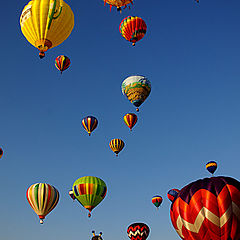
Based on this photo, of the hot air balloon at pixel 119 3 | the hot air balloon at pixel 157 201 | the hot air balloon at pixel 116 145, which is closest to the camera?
the hot air balloon at pixel 119 3

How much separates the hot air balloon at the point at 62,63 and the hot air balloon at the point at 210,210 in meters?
21.5

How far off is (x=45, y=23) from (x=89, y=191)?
15.3m

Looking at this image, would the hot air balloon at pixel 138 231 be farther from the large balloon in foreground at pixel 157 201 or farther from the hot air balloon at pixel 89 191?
the large balloon in foreground at pixel 157 201

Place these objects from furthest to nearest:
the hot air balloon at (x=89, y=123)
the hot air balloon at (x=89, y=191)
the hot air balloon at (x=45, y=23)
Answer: the hot air balloon at (x=89, y=123) → the hot air balloon at (x=89, y=191) → the hot air balloon at (x=45, y=23)

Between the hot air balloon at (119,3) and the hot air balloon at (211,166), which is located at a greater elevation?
the hot air balloon at (119,3)

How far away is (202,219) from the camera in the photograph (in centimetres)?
1620

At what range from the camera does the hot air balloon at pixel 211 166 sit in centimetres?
4123

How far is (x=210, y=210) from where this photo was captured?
16141 mm

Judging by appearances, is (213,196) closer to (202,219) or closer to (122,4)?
(202,219)

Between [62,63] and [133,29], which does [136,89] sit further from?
[62,63]

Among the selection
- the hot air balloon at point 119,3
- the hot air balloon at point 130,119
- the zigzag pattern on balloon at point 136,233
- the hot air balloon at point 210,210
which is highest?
the hot air balloon at point 119,3

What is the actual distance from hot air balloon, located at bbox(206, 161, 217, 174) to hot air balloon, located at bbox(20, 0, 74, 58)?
25.8m

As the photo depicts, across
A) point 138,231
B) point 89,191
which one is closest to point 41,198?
point 89,191

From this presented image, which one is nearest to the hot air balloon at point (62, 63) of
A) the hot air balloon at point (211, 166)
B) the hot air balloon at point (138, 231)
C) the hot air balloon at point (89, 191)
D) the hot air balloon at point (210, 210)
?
the hot air balloon at point (89, 191)
